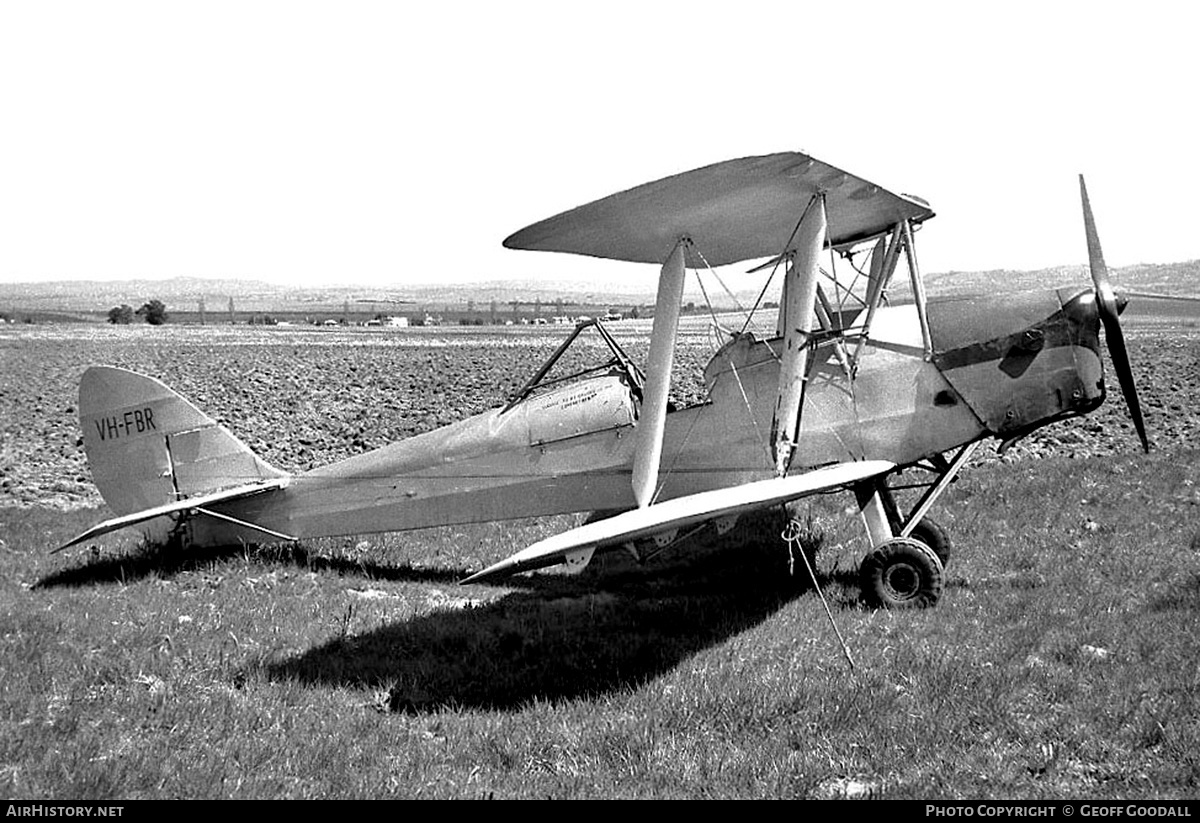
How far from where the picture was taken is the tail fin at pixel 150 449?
342 inches

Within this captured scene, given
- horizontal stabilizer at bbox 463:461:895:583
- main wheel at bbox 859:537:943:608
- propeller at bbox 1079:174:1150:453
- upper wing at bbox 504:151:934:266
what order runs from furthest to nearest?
propeller at bbox 1079:174:1150:453
main wheel at bbox 859:537:943:608
upper wing at bbox 504:151:934:266
horizontal stabilizer at bbox 463:461:895:583

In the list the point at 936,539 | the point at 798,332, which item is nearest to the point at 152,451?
the point at 798,332

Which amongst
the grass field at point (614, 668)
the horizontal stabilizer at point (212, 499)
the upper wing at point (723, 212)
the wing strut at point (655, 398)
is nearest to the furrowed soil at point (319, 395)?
the grass field at point (614, 668)

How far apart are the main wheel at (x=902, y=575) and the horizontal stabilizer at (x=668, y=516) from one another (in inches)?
30.2

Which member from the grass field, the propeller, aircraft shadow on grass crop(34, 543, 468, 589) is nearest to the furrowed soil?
aircraft shadow on grass crop(34, 543, 468, 589)

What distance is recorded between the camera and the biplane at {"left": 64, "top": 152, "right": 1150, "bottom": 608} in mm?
6344

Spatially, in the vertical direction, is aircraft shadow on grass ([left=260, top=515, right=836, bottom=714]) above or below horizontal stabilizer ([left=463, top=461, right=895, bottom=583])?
below

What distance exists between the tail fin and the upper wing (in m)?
3.95

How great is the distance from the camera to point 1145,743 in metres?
4.48

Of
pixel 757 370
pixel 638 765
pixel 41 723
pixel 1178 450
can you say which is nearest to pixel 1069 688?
pixel 638 765

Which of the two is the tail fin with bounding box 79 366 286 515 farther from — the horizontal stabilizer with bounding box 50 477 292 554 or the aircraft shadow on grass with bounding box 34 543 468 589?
the aircraft shadow on grass with bounding box 34 543 468 589

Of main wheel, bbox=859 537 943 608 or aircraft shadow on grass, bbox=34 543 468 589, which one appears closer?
main wheel, bbox=859 537 943 608
